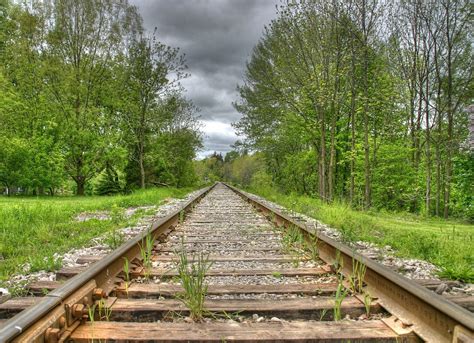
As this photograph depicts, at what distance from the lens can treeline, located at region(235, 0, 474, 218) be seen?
13.7m

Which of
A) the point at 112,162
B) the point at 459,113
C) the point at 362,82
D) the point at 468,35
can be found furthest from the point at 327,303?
the point at 112,162

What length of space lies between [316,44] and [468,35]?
292 inches

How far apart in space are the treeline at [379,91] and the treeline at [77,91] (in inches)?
234

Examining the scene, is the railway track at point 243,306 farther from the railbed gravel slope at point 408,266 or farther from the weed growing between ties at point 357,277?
the railbed gravel slope at point 408,266

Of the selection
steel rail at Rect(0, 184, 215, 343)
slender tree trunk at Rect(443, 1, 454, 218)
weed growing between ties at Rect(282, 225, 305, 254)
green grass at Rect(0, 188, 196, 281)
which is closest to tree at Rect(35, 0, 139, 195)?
green grass at Rect(0, 188, 196, 281)

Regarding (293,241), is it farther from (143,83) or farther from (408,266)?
(143,83)

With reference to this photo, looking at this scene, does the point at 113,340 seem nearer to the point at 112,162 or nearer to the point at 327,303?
the point at 327,303

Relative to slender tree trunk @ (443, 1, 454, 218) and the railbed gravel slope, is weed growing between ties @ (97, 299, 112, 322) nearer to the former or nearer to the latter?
the railbed gravel slope

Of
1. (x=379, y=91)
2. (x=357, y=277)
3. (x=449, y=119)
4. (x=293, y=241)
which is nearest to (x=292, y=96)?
(x=379, y=91)

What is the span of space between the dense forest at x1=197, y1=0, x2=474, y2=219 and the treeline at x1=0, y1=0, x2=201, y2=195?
601cm

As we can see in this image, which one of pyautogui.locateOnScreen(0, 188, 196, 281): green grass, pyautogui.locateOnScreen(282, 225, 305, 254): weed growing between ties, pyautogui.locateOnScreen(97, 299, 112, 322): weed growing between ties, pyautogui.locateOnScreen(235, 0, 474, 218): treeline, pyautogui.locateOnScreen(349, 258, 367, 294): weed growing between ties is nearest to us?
pyautogui.locateOnScreen(97, 299, 112, 322): weed growing between ties

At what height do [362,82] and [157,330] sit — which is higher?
[362,82]

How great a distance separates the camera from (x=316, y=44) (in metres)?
14.4

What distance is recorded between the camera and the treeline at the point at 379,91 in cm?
1373
